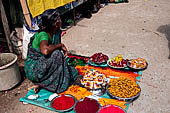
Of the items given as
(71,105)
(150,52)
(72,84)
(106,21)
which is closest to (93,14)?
(106,21)

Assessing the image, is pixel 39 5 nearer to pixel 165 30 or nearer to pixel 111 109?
pixel 111 109

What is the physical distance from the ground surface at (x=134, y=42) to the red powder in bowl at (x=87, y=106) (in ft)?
2.09

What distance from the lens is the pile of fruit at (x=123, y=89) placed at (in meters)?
3.22

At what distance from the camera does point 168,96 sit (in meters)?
3.43

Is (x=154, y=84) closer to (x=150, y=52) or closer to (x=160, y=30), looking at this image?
(x=150, y=52)

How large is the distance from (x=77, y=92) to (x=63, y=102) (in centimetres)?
47

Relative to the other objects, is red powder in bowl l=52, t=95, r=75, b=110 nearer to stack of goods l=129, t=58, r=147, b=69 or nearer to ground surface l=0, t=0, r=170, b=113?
ground surface l=0, t=0, r=170, b=113

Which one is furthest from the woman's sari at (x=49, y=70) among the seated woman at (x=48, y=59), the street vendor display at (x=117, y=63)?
the street vendor display at (x=117, y=63)

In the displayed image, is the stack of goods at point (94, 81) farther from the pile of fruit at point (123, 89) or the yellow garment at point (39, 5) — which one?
the yellow garment at point (39, 5)

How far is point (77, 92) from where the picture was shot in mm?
3576

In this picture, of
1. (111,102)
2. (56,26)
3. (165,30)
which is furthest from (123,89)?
(165,30)

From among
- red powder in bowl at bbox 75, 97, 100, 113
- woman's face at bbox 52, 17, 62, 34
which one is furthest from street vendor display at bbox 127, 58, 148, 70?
woman's face at bbox 52, 17, 62, 34

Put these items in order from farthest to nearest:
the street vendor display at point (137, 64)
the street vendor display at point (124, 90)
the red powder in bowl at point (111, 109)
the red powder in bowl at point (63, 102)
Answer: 1. the street vendor display at point (137, 64)
2. the street vendor display at point (124, 90)
3. the red powder in bowl at point (63, 102)
4. the red powder in bowl at point (111, 109)

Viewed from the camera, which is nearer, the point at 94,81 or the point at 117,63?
the point at 94,81
